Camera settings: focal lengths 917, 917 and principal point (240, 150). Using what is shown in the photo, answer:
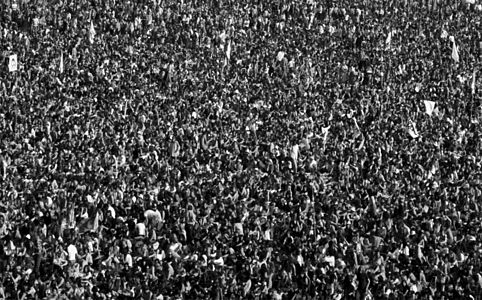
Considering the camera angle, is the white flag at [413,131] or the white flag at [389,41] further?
the white flag at [389,41]

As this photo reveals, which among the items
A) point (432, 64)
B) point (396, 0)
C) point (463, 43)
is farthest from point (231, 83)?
point (396, 0)

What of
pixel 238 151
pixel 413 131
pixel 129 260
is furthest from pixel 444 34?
pixel 129 260

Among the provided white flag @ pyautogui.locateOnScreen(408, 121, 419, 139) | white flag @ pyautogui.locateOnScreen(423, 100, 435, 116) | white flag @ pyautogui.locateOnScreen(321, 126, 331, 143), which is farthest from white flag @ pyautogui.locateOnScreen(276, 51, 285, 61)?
white flag @ pyautogui.locateOnScreen(408, 121, 419, 139)

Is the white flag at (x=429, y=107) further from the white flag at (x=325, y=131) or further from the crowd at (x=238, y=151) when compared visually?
the white flag at (x=325, y=131)

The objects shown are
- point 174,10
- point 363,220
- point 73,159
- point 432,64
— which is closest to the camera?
point 363,220

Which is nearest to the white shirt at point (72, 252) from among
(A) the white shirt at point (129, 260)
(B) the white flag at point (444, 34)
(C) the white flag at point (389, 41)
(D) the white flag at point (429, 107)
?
(A) the white shirt at point (129, 260)

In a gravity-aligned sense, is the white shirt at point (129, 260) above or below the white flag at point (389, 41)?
above

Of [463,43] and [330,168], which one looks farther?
[463,43]

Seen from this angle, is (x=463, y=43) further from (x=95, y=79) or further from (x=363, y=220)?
(x=363, y=220)
